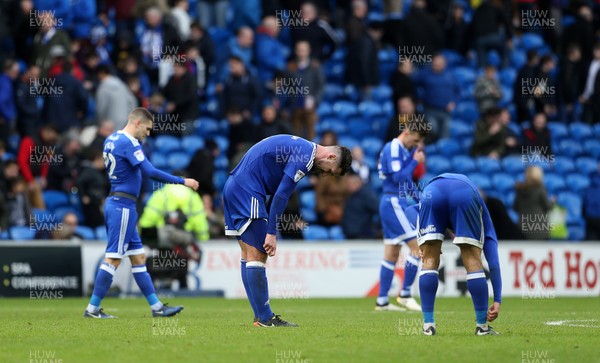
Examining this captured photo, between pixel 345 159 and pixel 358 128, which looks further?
pixel 358 128

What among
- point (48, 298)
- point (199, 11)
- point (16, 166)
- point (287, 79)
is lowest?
point (48, 298)

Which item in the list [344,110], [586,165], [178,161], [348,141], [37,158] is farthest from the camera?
[586,165]

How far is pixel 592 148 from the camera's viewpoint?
30.3 metres

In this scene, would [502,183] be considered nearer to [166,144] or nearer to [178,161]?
[178,161]

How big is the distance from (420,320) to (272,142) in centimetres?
A: 351

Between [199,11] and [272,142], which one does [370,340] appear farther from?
[199,11]

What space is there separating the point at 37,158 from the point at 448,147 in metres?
10.3

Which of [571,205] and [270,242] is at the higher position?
[270,242]

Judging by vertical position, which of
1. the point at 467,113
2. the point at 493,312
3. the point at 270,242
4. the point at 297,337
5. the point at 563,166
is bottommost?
the point at 297,337

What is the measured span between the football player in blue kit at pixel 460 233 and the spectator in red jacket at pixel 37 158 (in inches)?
523

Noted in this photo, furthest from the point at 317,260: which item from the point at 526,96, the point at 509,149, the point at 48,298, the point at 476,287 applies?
the point at 476,287

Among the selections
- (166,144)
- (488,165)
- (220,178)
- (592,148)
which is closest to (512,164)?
(488,165)

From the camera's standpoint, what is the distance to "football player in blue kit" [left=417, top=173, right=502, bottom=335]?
11781mm

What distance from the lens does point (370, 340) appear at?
1180cm
